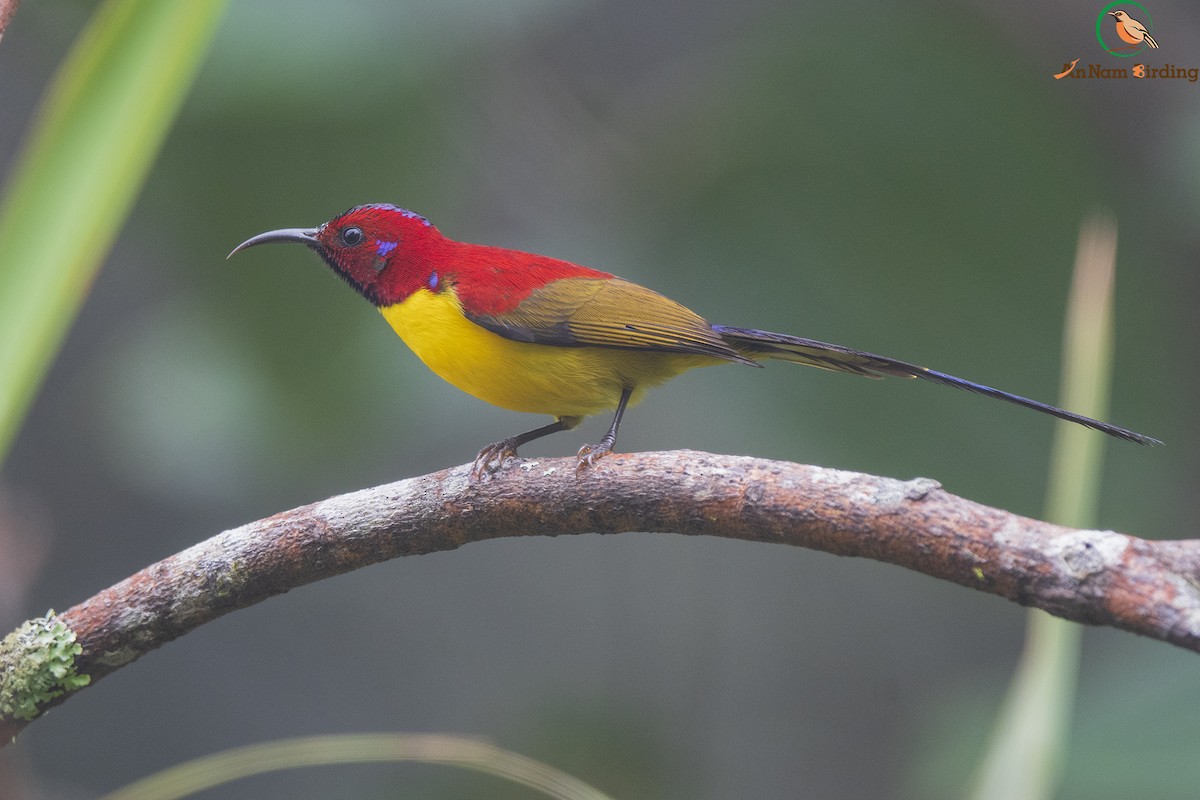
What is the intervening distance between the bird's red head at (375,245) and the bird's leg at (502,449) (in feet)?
1.82

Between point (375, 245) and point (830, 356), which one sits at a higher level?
point (375, 245)

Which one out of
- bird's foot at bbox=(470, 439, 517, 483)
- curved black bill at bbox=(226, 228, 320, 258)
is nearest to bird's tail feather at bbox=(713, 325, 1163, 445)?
bird's foot at bbox=(470, 439, 517, 483)

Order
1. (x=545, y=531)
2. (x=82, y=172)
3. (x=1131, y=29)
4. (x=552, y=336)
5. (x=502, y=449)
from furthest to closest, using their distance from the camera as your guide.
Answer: (x=1131, y=29), (x=552, y=336), (x=502, y=449), (x=545, y=531), (x=82, y=172)

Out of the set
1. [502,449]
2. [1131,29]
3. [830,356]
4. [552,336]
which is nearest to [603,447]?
[502,449]

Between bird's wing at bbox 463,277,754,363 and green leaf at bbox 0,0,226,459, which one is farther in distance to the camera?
bird's wing at bbox 463,277,754,363

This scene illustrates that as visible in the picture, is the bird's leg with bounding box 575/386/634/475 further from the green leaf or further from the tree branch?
the green leaf

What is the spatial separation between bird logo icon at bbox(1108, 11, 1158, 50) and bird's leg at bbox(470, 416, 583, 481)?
3.05 meters

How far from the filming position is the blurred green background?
14.3 feet

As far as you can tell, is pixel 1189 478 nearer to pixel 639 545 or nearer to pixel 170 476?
pixel 639 545

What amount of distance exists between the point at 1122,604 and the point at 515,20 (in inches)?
A: 151

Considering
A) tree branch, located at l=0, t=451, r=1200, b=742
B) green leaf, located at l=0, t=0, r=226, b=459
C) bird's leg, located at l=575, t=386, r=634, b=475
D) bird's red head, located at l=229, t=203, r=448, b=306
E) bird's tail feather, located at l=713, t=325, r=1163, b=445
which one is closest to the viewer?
green leaf, located at l=0, t=0, r=226, b=459

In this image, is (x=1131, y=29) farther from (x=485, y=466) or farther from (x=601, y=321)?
(x=485, y=466)

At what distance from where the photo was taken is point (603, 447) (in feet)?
7.91

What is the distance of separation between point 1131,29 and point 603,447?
3484 millimetres
